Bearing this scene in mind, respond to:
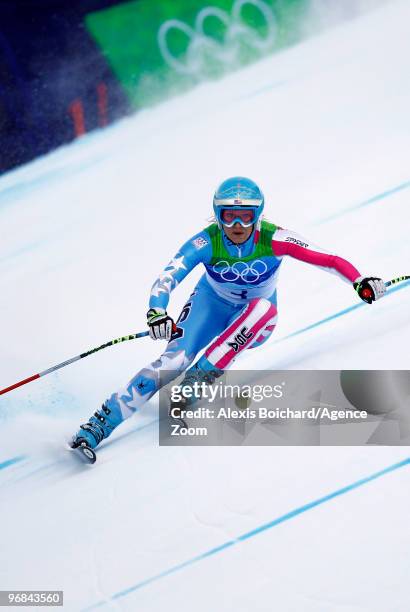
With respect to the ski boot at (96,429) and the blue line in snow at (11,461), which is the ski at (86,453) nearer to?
the ski boot at (96,429)

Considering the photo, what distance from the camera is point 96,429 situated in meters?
4.39

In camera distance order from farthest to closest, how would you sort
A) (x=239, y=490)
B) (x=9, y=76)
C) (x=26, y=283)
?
1. (x=9, y=76)
2. (x=26, y=283)
3. (x=239, y=490)

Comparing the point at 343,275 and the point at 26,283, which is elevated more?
the point at 26,283

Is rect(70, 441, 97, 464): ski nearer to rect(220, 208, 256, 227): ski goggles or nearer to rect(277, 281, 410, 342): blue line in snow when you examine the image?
rect(220, 208, 256, 227): ski goggles

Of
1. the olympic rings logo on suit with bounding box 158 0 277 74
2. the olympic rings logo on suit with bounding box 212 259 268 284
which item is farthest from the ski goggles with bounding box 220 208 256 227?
the olympic rings logo on suit with bounding box 158 0 277 74

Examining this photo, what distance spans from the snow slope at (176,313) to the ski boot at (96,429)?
97 mm

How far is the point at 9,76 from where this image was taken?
7777 millimetres

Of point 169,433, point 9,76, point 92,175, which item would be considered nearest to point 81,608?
point 169,433

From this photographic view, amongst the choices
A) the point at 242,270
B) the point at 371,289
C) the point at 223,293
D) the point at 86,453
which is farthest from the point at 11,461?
the point at 371,289

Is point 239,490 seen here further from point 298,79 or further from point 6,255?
point 298,79

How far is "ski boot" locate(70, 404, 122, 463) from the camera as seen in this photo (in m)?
4.38

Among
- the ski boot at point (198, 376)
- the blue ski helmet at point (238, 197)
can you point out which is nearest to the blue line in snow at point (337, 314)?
the ski boot at point (198, 376)

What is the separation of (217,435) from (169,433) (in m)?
0.25

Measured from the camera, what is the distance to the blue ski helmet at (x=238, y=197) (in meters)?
4.41
